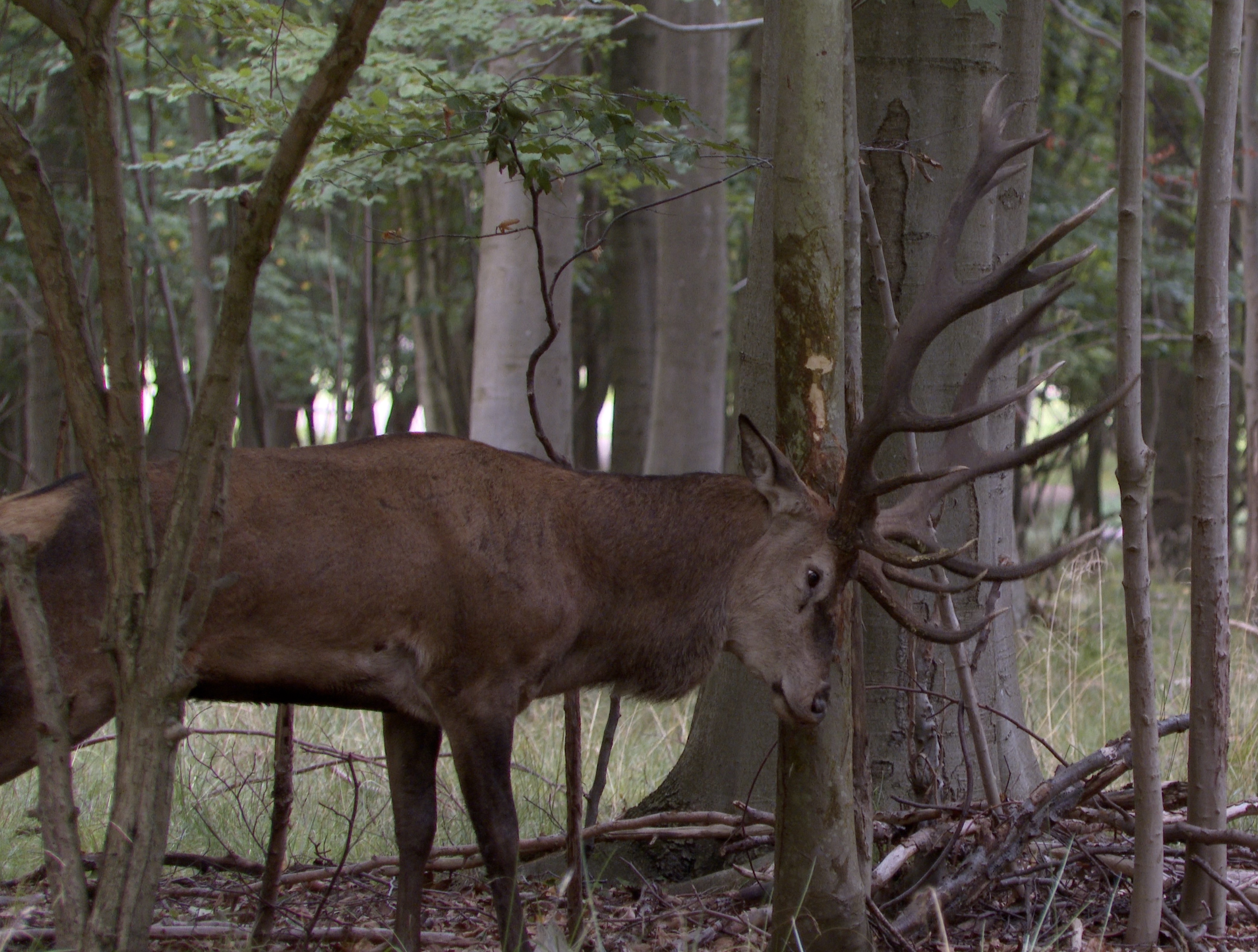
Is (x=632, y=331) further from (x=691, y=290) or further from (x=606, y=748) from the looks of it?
(x=606, y=748)

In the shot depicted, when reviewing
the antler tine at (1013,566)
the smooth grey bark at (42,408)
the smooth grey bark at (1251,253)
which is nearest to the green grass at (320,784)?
the antler tine at (1013,566)

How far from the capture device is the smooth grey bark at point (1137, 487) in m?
3.63

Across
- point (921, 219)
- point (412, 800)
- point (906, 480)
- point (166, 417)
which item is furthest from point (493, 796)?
point (166, 417)

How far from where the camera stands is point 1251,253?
31.9ft

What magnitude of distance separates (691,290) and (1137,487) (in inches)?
315

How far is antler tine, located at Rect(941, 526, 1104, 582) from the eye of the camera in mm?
3492

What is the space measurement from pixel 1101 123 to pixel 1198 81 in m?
1.35

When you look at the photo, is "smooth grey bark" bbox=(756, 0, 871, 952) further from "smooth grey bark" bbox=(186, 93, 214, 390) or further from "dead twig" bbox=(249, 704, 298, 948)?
"smooth grey bark" bbox=(186, 93, 214, 390)

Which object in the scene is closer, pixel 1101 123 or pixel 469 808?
pixel 469 808

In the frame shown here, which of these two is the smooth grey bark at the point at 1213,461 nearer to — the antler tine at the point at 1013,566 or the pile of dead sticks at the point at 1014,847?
the pile of dead sticks at the point at 1014,847

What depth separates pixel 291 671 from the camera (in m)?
3.85

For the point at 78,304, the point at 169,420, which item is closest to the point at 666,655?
the point at 78,304

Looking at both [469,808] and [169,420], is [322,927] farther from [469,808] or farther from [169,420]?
[169,420]

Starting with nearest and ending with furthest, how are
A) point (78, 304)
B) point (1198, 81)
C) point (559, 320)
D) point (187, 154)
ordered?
point (78, 304), point (187, 154), point (559, 320), point (1198, 81)
